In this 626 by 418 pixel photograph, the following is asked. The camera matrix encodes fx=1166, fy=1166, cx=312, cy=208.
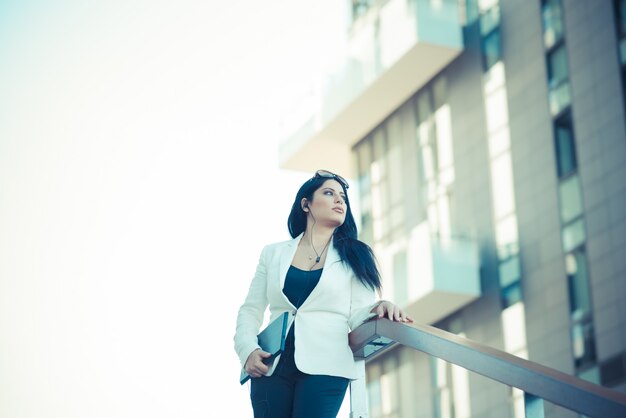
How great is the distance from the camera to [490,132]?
21.5 meters

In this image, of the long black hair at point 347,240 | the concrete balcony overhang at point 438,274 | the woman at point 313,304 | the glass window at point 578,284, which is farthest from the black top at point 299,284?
the concrete balcony overhang at point 438,274

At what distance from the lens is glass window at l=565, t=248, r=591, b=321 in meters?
18.5

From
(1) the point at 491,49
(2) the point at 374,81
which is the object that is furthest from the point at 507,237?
(2) the point at 374,81

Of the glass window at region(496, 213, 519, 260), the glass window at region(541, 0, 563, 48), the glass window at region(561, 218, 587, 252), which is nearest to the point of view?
the glass window at region(561, 218, 587, 252)

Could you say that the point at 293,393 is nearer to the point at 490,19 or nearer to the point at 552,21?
the point at 552,21

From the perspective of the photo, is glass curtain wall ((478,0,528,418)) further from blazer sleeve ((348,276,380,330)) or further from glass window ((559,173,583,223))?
blazer sleeve ((348,276,380,330))

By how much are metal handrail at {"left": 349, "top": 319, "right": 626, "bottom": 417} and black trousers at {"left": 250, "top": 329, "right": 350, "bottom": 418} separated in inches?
10.7

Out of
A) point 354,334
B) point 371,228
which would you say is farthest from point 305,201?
point 371,228

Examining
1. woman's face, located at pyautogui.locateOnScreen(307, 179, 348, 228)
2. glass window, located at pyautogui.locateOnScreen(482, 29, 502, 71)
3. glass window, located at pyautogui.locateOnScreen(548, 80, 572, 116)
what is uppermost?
glass window, located at pyautogui.locateOnScreen(482, 29, 502, 71)

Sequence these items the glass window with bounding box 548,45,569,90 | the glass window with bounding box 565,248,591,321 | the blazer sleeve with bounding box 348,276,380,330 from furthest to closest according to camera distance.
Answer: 1. the glass window with bounding box 548,45,569,90
2. the glass window with bounding box 565,248,591,321
3. the blazer sleeve with bounding box 348,276,380,330

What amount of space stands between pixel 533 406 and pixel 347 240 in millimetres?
2126

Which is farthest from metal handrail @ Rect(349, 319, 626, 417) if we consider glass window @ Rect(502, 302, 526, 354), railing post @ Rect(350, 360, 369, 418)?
glass window @ Rect(502, 302, 526, 354)

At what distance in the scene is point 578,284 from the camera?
18.8 meters

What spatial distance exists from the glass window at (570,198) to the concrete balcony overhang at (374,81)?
4.45 m
